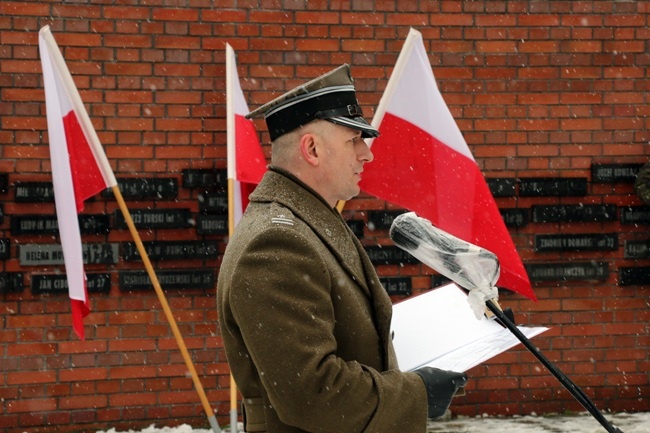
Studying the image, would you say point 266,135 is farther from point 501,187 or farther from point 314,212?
point 314,212

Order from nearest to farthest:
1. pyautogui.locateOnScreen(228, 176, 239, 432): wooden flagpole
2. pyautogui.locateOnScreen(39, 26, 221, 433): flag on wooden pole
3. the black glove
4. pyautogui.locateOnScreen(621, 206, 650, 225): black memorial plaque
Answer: the black glove < pyautogui.locateOnScreen(39, 26, 221, 433): flag on wooden pole < pyautogui.locateOnScreen(228, 176, 239, 432): wooden flagpole < pyautogui.locateOnScreen(621, 206, 650, 225): black memorial plaque

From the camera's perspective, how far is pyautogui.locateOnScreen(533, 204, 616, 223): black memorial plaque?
221 inches

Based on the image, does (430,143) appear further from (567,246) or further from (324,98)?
(324,98)

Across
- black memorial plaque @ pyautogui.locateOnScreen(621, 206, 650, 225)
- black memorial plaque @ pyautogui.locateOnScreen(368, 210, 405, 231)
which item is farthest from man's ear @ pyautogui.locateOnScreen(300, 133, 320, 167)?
black memorial plaque @ pyautogui.locateOnScreen(621, 206, 650, 225)

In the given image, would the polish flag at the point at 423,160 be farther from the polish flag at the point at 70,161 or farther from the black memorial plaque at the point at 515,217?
the black memorial plaque at the point at 515,217

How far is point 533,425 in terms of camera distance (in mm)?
5441

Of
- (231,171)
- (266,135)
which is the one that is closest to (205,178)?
(266,135)

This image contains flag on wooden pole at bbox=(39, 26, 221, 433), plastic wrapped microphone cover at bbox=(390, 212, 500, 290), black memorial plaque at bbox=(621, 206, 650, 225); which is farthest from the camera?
black memorial plaque at bbox=(621, 206, 650, 225)

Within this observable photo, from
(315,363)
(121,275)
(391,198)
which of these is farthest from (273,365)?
(121,275)

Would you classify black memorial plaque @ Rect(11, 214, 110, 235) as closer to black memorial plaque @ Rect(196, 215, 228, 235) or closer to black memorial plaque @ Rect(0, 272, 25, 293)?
black memorial plaque @ Rect(0, 272, 25, 293)

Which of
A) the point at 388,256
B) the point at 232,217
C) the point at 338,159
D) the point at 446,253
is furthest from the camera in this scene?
the point at 388,256

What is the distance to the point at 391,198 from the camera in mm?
4285

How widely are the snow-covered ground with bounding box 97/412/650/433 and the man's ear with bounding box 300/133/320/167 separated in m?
3.54

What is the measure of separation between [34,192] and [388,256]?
2.05m
